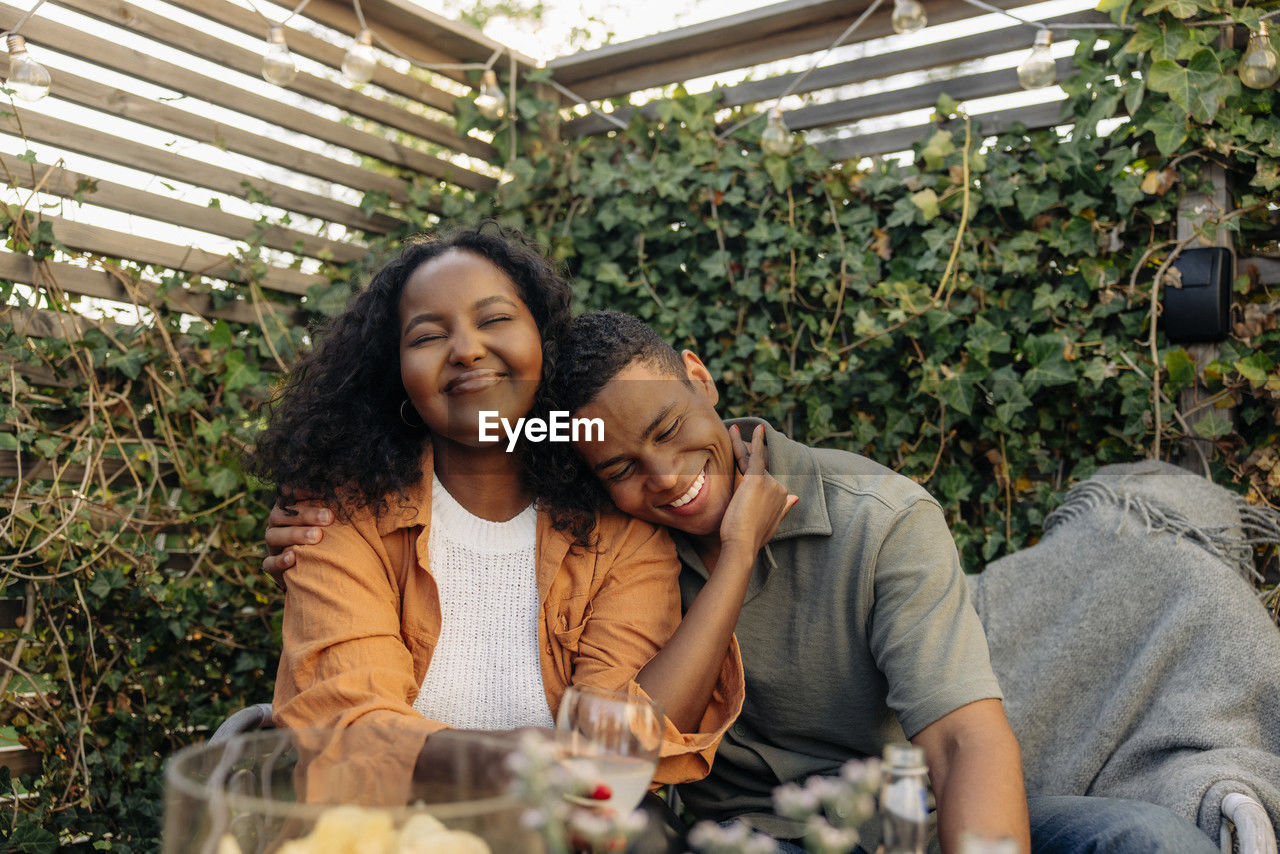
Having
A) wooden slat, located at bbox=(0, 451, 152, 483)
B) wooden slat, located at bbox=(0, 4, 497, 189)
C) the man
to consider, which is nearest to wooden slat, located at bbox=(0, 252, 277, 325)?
wooden slat, located at bbox=(0, 451, 152, 483)

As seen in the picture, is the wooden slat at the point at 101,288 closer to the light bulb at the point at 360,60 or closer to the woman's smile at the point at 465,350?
the light bulb at the point at 360,60

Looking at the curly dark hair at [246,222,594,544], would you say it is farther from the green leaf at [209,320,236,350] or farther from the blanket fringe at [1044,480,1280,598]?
the blanket fringe at [1044,480,1280,598]

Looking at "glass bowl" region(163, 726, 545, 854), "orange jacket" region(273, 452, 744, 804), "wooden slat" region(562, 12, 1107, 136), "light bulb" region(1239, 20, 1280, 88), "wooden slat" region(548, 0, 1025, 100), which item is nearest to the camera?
"glass bowl" region(163, 726, 545, 854)

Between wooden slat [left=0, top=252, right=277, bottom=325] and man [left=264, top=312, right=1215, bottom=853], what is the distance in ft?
4.36

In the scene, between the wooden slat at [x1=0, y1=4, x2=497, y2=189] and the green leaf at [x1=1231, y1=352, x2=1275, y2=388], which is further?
the wooden slat at [x1=0, y1=4, x2=497, y2=189]

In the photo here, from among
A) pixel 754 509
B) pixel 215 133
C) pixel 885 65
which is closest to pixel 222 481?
pixel 215 133

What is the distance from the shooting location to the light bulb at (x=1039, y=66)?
2.57 m

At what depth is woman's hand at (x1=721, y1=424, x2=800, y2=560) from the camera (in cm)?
166

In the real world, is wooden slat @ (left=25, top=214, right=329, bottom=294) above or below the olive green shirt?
above

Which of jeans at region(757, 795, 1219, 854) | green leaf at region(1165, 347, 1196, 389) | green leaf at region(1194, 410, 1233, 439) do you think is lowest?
jeans at region(757, 795, 1219, 854)

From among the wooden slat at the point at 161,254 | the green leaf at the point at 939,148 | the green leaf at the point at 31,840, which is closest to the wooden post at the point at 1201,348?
the green leaf at the point at 939,148

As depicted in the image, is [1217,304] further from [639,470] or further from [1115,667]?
[639,470]

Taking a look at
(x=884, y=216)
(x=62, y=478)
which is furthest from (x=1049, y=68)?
(x=62, y=478)

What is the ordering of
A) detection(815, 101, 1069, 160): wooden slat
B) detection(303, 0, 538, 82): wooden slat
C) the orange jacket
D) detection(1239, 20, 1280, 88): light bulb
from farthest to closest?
1. detection(303, 0, 538, 82): wooden slat
2. detection(815, 101, 1069, 160): wooden slat
3. detection(1239, 20, 1280, 88): light bulb
4. the orange jacket
